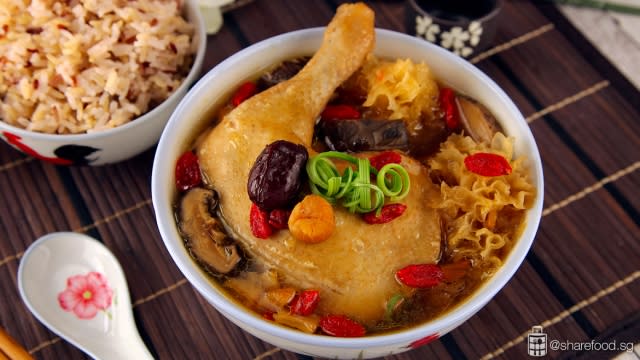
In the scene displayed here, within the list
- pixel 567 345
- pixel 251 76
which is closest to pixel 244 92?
pixel 251 76

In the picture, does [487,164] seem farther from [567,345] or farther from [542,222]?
[567,345]

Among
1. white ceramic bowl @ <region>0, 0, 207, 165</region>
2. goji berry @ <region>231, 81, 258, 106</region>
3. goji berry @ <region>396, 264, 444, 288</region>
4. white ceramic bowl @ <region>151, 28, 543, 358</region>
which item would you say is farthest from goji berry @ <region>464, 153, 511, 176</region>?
white ceramic bowl @ <region>0, 0, 207, 165</region>

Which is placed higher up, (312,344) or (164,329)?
(312,344)

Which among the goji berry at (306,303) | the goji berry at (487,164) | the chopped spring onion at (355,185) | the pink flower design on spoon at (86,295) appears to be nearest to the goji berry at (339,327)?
the goji berry at (306,303)

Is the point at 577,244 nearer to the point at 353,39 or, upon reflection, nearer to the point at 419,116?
the point at 419,116

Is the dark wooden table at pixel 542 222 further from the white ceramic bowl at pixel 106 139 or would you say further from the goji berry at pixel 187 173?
the goji berry at pixel 187 173

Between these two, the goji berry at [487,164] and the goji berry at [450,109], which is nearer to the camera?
the goji berry at [487,164]

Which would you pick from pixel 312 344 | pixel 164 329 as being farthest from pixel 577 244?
pixel 164 329
